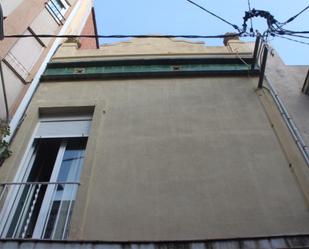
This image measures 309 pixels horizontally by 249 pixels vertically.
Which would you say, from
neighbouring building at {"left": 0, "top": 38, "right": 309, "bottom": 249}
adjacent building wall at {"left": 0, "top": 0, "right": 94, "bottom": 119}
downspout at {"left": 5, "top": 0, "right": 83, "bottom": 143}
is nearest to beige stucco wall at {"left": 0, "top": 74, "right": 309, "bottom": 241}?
neighbouring building at {"left": 0, "top": 38, "right": 309, "bottom": 249}

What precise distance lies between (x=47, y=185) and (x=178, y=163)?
1.89 meters

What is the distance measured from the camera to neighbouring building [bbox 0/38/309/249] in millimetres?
4113

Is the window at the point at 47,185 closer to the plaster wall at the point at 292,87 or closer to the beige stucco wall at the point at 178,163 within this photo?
the beige stucco wall at the point at 178,163

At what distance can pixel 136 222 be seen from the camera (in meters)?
4.20

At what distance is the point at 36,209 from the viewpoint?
4.79 m

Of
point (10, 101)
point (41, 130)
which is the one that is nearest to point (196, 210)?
point (41, 130)

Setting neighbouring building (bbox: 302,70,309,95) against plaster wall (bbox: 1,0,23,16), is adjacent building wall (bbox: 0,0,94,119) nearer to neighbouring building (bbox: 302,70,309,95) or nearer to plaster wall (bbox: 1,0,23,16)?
plaster wall (bbox: 1,0,23,16)

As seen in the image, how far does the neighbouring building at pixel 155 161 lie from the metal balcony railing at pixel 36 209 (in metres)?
0.01

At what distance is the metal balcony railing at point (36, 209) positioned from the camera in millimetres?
4361

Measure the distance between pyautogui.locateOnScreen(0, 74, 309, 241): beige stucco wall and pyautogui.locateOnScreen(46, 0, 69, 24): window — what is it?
3.06m

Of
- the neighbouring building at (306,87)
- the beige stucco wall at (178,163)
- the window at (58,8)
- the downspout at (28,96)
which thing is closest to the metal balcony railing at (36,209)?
the beige stucco wall at (178,163)

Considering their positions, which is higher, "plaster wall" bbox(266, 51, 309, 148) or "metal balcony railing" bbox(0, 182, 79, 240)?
"plaster wall" bbox(266, 51, 309, 148)

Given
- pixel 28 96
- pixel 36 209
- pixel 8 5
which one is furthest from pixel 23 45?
pixel 36 209

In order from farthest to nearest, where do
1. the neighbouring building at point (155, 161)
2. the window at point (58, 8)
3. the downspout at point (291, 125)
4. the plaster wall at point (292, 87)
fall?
the window at point (58, 8)
the plaster wall at point (292, 87)
the downspout at point (291, 125)
the neighbouring building at point (155, 161)
